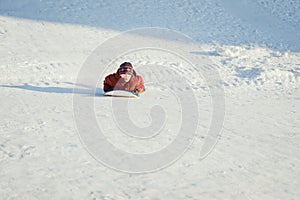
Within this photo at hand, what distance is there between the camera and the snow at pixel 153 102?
14.6ft

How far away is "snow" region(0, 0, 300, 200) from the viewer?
14.6 feet

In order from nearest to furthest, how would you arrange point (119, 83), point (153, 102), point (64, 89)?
point (153, 102) < point (119, 83) < point (64, 89)

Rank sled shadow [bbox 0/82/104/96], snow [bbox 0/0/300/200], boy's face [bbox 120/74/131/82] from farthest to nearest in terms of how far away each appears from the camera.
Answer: sled shadow [bbox 0/82/104/96]
boy's face [bbox 120/74/131/82]
snow [bbox 0/0/300/200]

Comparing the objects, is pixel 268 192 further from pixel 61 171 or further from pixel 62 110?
pixel 62 110

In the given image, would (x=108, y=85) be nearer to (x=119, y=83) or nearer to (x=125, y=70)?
(x=119, y=83)

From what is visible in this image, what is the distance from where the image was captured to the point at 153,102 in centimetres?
755

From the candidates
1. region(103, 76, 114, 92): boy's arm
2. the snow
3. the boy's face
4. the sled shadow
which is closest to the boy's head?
the boy's face

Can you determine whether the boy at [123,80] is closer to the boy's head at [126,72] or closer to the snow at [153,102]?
the boy's head at [126,72]

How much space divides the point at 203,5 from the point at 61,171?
11806 mm

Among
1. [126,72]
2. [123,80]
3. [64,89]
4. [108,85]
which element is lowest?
[64,89]

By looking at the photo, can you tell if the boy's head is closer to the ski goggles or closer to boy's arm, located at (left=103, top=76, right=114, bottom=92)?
the ski goggles

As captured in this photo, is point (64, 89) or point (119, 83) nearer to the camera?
point (119, 83)

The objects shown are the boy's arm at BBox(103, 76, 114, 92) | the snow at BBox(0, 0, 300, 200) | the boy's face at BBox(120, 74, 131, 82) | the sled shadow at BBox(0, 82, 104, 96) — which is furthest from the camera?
the sled shadow at BBox(0, 82, 104, 96)

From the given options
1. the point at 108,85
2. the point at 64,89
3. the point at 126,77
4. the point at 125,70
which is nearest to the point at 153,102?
the point at 126,77
